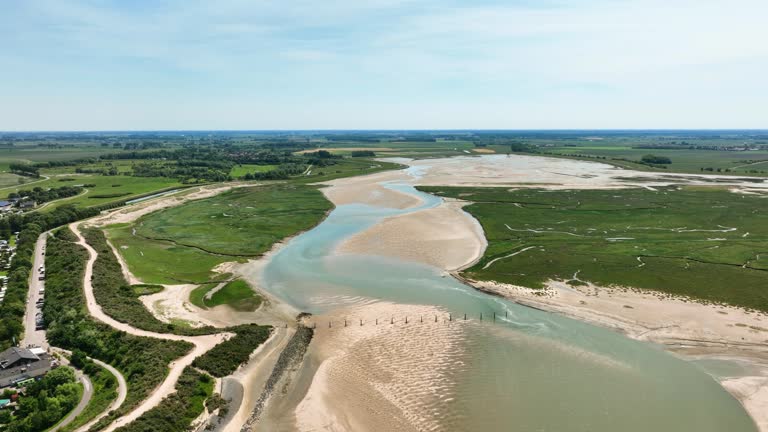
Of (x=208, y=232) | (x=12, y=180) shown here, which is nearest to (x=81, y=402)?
(x=208, y=232)

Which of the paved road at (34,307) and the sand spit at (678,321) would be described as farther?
→ the paved road at (34,307)

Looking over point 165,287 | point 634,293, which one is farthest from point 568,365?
point 165,287

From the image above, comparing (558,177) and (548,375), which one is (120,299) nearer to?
(548,375)

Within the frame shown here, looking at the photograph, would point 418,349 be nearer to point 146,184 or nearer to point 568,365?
point 568,365

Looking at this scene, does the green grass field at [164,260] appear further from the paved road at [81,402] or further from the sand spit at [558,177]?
the sand spit at [558,177]

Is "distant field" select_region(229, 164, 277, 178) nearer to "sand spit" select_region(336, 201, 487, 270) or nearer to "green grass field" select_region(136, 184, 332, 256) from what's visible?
"green grass field" select_region(136, 184, 332, 256)

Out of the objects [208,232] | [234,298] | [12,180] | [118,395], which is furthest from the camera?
[12,180]

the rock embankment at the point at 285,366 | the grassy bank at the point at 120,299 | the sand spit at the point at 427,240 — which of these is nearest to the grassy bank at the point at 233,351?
the rock embankment at the point at 285,366
